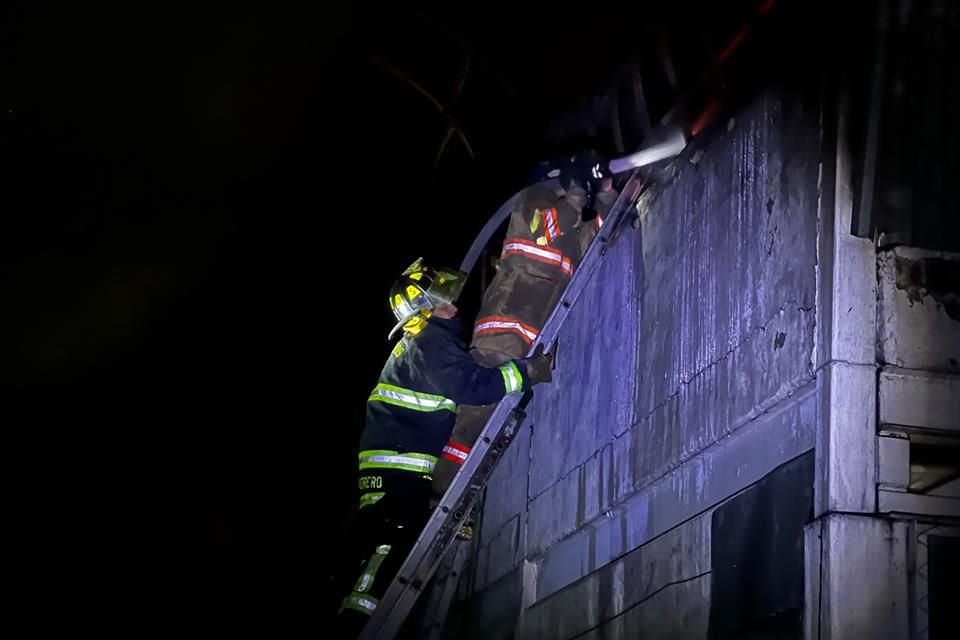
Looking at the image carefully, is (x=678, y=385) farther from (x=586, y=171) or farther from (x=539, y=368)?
(x=586, y=171)

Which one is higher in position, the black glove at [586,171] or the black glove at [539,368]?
the black glove at [586,171]

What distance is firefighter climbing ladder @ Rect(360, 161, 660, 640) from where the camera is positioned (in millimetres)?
4855

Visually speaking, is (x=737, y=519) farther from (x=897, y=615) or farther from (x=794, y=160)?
(x=794, y=160)

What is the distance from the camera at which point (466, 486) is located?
5.07 m

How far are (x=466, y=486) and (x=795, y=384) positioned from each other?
101 inches

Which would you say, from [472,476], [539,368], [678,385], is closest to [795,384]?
[678,385]

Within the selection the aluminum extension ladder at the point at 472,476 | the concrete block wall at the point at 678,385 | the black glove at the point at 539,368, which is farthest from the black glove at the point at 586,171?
the black glove at the point at 539,368

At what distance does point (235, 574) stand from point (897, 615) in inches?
414

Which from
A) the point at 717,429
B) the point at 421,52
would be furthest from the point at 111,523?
the point at 717,429

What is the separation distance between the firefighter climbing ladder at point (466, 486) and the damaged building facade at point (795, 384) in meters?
0.66

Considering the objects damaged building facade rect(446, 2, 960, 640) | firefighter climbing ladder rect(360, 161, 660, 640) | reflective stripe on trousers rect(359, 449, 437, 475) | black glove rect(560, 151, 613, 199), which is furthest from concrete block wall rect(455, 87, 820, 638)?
reflective stripe on trousers rect(359, 449, 437, 475)

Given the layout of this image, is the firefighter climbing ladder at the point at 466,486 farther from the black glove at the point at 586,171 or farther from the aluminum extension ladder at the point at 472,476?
the black glove at the point at 586,171

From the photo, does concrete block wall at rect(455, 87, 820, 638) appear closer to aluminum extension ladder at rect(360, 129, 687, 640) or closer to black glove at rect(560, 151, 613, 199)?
aluminum extension ladder at rect(360, 129, 687, 640)

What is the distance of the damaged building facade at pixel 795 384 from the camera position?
2.51 m
